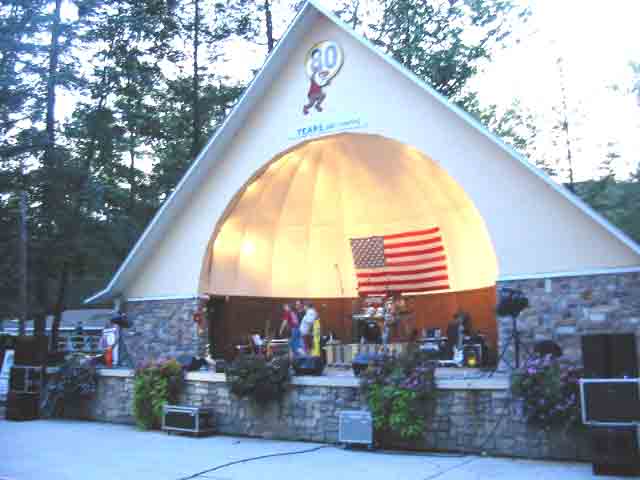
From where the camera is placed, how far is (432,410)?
409 inches

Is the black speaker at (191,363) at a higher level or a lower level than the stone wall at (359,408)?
higher

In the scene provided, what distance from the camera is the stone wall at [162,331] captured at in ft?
50.0

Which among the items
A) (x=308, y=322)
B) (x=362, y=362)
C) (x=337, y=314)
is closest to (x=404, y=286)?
(x=337, y=314)

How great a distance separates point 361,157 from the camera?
17.3m

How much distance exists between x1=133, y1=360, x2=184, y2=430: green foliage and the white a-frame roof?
2.49m

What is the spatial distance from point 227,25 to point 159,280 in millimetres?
14324

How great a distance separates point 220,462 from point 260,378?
217 cm

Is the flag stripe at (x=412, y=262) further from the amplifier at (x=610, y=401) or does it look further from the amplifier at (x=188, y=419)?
the amplifier at (x=610, y=401)

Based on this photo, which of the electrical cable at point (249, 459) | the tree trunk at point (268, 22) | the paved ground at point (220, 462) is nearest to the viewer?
the paved ground at point (220, 462)

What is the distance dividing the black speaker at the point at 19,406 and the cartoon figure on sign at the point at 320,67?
8791mm

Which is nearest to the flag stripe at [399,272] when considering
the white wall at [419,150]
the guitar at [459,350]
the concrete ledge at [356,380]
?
the guitar at [459,350]

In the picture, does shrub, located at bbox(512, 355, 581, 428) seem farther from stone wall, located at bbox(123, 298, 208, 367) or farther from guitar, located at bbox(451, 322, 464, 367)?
stone wall, located at bbox(123, 298, 208, 367)

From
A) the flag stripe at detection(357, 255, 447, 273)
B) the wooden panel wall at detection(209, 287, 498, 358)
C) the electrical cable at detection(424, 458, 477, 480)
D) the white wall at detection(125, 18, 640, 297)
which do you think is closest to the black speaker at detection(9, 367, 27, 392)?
the white wall at detection(125, 18, 640, 297)

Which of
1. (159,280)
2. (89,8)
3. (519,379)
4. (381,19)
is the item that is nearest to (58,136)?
(89,8)
